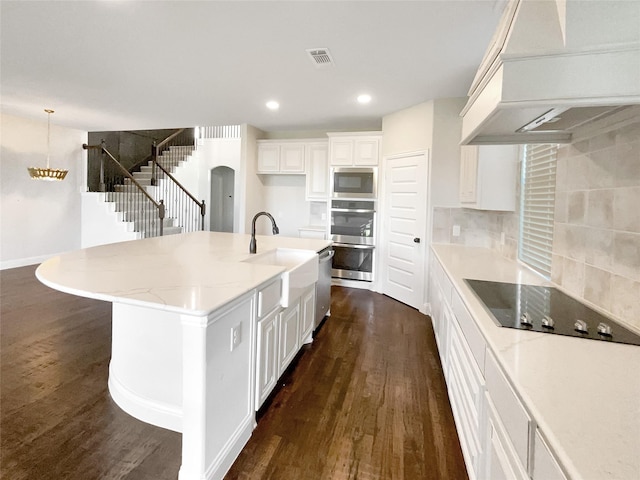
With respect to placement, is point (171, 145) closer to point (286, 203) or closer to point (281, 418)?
point (286, 203)

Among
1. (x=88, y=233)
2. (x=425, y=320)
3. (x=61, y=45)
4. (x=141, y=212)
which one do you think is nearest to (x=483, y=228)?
(x=425, y=320)

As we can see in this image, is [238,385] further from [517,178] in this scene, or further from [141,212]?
[141,212]

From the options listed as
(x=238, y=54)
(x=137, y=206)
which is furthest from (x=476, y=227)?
(x=137, y=206)

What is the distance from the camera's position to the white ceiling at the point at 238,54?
2.39m

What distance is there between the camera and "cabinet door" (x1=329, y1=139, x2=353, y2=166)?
514 centimetres

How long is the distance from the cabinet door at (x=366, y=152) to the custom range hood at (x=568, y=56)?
3850 mm

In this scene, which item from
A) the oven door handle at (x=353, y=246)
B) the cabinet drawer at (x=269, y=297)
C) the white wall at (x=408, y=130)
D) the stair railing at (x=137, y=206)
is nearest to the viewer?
the cabinet drawer at (x=269, y=297)

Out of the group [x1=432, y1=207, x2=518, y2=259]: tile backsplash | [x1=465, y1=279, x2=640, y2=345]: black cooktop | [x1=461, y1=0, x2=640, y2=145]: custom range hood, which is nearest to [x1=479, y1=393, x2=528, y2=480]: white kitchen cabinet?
[x1=465, y1=279, x2=640, y2=345]: black cooktop

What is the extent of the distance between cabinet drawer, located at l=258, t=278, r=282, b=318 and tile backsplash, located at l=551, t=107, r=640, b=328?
1688 millimetres

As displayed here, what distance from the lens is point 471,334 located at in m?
1.56

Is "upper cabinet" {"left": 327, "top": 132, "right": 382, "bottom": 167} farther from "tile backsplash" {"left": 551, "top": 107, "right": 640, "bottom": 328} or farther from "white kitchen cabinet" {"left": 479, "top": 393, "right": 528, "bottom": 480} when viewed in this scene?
"white kitchen cabinet" {"left": 479, "top": 393, "right": 528, "bottom": 480}

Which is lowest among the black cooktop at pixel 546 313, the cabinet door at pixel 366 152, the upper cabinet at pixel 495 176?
the black cooktop at pixel 546 313

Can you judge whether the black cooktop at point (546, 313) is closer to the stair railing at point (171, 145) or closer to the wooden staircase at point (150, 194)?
the wooden staircase at point (150, 194)

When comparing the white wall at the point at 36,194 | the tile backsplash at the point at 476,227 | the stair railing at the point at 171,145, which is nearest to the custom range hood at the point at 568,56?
the tile backsplash at the point at 476,227
